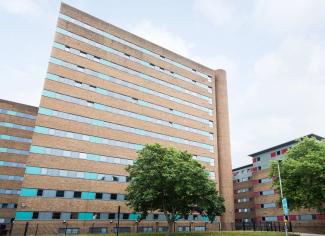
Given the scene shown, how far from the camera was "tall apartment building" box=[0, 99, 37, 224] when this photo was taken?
201 feet

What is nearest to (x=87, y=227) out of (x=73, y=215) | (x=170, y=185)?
(x=73, y=215)

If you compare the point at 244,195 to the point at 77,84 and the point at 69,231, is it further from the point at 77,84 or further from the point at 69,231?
the point at 77,84

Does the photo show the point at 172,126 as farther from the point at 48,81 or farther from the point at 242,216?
the point at 242,216

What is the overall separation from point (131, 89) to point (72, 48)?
13548 millimetres

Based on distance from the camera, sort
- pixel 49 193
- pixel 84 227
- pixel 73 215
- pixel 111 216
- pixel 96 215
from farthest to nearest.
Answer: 1. pixel 111 216
2. pixel 96 215
3. pixel 84 227
4. pixel 73 215
5. pixel 49 193

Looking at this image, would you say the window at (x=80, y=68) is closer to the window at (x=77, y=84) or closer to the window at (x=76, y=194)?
the window at (x=77, y=84)

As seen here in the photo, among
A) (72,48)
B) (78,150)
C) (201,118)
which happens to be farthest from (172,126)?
(72,48)

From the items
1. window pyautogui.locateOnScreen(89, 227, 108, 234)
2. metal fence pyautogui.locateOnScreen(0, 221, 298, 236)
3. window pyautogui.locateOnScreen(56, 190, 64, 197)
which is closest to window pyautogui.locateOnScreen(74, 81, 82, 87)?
window pyautogui.locateOnScreen(56, 190, 64, 197)

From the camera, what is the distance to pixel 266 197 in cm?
6944

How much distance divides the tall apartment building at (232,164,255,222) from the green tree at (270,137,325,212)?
4894 centimetres

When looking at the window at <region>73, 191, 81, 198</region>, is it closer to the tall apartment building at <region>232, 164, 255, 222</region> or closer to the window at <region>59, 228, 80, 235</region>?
the window at <region>59, 228, 80, 235</region>

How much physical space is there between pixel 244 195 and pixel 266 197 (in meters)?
18.1

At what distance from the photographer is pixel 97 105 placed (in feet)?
162

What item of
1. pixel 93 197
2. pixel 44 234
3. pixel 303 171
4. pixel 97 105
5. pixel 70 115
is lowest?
pixel 44 234
